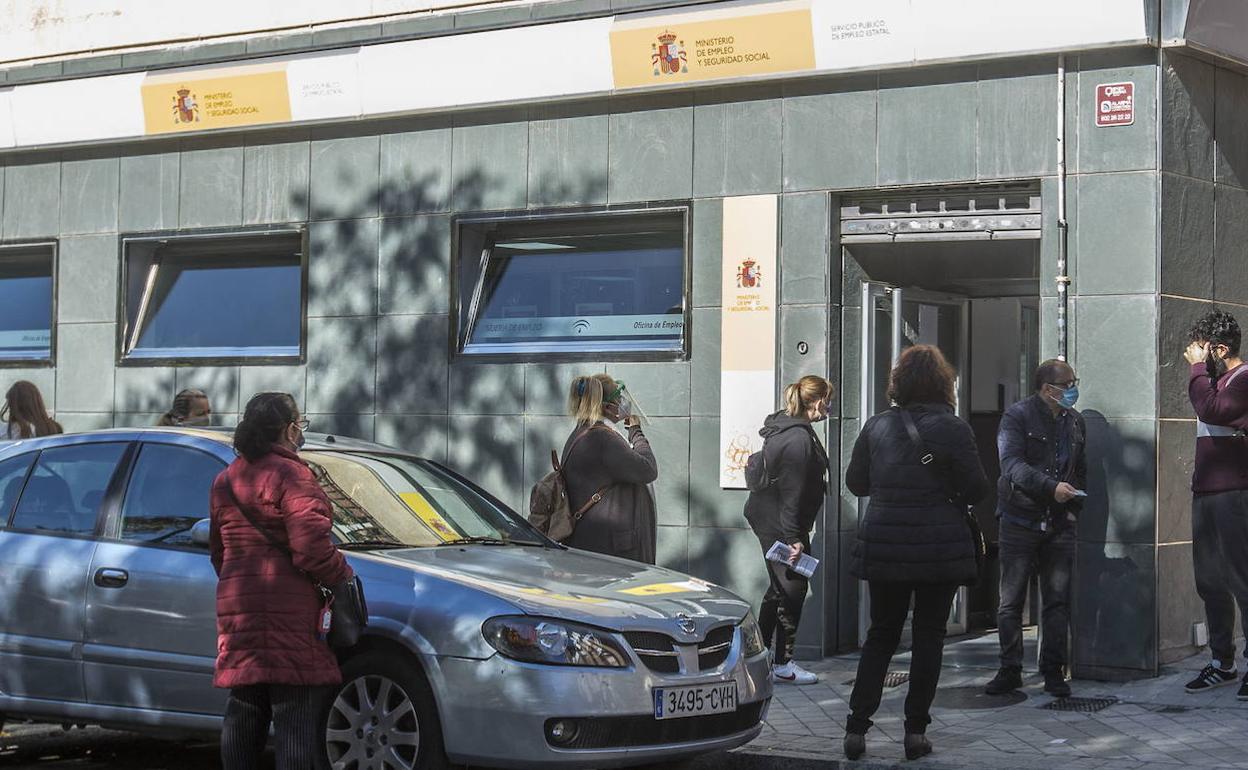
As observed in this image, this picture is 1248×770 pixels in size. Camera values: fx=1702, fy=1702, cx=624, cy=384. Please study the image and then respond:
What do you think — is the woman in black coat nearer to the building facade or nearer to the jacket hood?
the jacket hood

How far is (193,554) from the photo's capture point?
700 cm

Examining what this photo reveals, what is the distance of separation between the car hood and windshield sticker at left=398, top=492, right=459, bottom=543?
0.47 ft

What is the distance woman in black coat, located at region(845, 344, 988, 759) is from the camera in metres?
7.32

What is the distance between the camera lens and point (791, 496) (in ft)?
31.7

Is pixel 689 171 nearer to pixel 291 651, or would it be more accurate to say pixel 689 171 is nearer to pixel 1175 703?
pixel 1175 703

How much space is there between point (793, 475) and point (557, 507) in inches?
58.6

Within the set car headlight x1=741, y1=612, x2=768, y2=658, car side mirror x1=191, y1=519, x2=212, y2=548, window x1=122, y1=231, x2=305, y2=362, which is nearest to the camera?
car side mirror x1=191, y1=519, x2=212, y2=548

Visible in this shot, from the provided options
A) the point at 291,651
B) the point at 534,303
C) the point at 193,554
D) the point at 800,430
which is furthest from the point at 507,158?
the point at 291,651

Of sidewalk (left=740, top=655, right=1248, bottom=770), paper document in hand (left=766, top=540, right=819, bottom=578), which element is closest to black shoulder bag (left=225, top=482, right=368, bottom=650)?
sidewalk (left=740, top=655, right=1248, bottom=770)

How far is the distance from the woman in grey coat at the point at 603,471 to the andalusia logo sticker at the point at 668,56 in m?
3.03

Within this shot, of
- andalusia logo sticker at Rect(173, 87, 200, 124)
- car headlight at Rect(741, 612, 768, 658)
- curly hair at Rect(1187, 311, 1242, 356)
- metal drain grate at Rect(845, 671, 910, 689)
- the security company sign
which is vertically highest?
andalusia logo sticker at Rect(173, 87, 200, 124)

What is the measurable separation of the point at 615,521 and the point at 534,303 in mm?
3542

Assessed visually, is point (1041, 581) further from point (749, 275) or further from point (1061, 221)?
point (749, 275)

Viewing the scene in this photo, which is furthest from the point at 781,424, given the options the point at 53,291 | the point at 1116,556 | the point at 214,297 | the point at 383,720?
the point at 53,291
